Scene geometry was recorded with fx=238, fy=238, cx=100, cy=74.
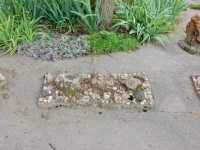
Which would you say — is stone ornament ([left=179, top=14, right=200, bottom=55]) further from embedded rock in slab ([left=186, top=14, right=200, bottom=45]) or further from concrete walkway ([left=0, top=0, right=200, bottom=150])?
concrete walkway ([left=0, top=0, right=200, bottom=150])

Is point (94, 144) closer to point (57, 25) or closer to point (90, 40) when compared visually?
point (90, 40)

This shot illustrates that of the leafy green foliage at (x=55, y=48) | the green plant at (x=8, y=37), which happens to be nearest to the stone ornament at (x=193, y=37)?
the leafy green foliage at (x=55, y=48)

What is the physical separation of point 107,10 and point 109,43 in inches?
27.2

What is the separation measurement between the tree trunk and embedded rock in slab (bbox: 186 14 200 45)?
132 cm

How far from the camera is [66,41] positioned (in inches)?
148

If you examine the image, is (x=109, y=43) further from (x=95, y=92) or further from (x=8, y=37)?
(x=8, y=37)

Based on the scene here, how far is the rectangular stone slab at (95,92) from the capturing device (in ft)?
9.23

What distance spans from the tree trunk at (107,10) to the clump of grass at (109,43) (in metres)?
0.38

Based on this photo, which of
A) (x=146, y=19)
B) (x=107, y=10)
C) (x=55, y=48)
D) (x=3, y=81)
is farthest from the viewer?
(x=107, y=10)

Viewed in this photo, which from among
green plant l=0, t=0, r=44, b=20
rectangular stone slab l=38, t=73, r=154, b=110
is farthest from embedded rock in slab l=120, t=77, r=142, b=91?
green plant l=0, t=0, r=44, b=20

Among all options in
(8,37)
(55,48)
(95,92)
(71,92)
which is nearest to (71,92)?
(71,92)

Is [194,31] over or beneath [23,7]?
beneath

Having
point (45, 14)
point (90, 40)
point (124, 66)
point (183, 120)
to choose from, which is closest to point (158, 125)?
point (183, 120)

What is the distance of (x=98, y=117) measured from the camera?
2.70 meters
